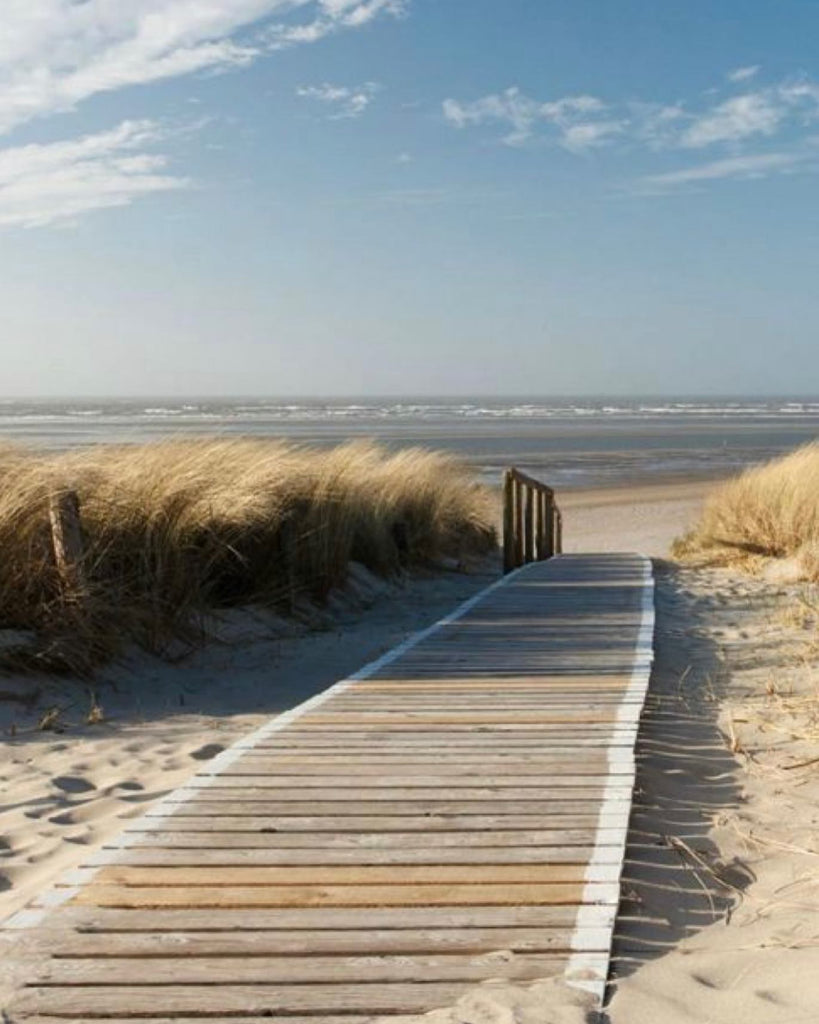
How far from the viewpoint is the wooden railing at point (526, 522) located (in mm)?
12484

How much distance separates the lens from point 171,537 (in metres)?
7.03

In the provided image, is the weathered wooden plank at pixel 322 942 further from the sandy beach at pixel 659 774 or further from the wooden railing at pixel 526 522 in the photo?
the wooden railing at pixel 526 522

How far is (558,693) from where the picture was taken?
5.31 metres

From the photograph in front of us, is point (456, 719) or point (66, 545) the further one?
point (66, 545)

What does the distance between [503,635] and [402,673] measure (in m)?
1.37

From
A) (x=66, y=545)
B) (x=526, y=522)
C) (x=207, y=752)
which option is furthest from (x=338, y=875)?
(x=526, y=522)

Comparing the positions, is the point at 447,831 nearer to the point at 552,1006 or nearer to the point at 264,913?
the point at 264,913

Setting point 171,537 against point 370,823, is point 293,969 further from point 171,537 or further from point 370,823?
point 171,537

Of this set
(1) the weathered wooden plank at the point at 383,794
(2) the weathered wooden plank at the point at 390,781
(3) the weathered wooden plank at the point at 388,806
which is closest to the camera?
(3) the weathered wooden plank at the point at 388,806

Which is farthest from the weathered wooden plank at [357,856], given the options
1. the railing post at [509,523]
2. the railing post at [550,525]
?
the railing post at [550,525]

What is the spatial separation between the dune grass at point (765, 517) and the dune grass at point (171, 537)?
4213 mm

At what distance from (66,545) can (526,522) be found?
7.93 metres

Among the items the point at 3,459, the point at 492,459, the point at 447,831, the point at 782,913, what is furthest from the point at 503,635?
the point at 492,459

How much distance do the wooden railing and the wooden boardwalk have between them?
729 centimetres
